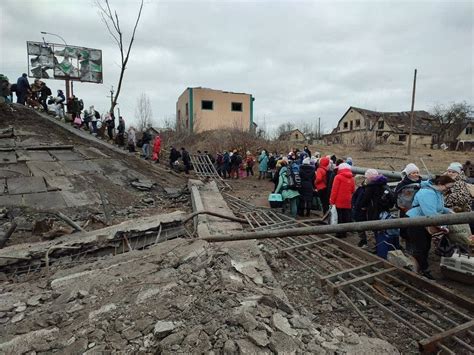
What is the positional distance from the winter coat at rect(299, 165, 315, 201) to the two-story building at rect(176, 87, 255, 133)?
22958mm

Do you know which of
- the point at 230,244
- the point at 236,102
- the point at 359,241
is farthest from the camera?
the point at 236,102

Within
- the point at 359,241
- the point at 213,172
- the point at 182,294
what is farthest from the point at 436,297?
the point at 213,172

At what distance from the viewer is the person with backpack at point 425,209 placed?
12.7ft

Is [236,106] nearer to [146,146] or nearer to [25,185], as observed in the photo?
[146,146]

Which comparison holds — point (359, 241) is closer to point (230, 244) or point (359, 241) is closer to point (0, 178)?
point (230, 244)

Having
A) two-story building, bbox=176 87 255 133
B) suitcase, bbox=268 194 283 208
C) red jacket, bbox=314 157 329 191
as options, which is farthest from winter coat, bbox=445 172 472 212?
two-story building, bbox=176 87 255 133

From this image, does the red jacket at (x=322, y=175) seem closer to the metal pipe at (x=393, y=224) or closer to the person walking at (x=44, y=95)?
the metal pipe at (x=393, y=224)

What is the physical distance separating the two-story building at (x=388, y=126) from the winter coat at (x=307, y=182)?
3735 centimetres

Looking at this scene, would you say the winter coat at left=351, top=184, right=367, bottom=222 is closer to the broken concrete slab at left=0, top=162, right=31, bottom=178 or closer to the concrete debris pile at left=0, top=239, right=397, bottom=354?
the concrete debris pile at left=0, top=239, right=397, bottom=354

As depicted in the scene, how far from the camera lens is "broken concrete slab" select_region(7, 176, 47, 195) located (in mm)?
8117

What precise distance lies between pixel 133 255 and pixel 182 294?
1993 millimetres

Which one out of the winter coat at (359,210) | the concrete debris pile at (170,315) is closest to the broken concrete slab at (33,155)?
the concrete debris pile at (170,315)

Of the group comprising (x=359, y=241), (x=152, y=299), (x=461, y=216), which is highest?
(x=461, y=216)

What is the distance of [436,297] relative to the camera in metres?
3.56
